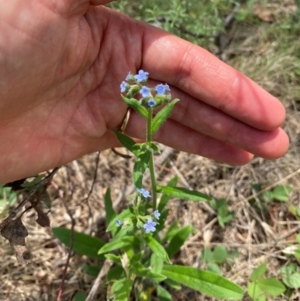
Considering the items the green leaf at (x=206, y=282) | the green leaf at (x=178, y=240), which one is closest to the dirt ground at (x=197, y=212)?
the green leaf at (x=178, y=240)

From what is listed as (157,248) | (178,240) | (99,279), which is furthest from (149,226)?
(99,279)

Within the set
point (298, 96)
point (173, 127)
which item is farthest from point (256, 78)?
point (173, 127)

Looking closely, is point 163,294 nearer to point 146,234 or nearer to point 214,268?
point 214,268

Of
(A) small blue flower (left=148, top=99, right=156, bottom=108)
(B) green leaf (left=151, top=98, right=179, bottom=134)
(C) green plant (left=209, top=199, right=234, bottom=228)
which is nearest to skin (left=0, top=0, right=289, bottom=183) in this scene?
(C) green plant (left=209, top=199, right=234, bottom=228)

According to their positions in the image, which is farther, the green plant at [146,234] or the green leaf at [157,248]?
the green leaf at [157,248]

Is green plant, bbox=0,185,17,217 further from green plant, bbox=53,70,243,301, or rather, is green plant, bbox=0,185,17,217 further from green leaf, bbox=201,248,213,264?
green leaf, bbox=201,248,213,264

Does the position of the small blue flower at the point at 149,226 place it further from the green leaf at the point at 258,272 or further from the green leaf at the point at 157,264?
the green leaf at the point at 258,272
